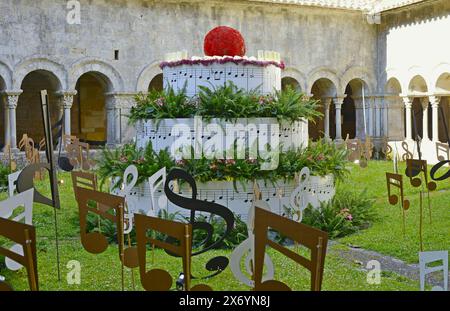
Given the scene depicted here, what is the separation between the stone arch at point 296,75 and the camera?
22.1 meters

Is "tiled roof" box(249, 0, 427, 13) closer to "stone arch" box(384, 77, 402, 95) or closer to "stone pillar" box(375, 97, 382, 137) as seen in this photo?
"stone arch" box(384, 77, 402, 95)

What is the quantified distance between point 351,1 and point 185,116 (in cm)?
1515

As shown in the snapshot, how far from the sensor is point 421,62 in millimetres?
21578

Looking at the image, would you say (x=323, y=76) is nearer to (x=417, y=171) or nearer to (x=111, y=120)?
(x=111, y=120)

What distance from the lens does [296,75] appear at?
73.2 feet

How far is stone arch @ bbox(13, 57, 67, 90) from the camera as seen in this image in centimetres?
1795

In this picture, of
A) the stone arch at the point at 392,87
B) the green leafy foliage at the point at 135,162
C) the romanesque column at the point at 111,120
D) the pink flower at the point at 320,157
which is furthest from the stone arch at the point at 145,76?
the pink flower at the point at 320,157

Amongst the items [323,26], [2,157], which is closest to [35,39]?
[2,157]

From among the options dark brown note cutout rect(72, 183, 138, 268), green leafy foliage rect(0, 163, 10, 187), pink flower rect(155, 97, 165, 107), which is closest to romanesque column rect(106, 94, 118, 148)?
green leafy foliage rect(0, 163, 10, 187)

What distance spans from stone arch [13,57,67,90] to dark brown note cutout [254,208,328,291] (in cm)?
1518

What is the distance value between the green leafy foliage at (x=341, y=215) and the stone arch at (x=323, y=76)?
12.1m

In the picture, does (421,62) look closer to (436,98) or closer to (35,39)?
(436,98)

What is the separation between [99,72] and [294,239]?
16040 mm

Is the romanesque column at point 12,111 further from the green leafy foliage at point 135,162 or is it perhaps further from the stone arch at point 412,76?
the stone arch at point 412,76
